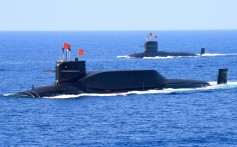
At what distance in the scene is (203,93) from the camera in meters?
80.7

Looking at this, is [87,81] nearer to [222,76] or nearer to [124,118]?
[124,118]

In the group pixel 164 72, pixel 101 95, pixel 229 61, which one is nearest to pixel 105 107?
pixel 101 95

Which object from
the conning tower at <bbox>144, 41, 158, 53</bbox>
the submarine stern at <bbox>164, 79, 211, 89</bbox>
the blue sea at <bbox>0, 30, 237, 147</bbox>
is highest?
the conning tower at <bbox>144, 41, 158, 53</bbox>

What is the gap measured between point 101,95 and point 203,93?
42.0ft

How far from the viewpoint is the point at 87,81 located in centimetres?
7588

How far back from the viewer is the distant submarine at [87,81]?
7450cm

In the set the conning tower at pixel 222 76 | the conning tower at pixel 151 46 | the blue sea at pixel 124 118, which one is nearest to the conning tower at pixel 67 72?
the blue sea at pixel 124 118

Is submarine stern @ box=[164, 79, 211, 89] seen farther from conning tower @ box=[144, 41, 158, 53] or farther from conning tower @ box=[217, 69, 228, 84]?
conning tower @ box=[144, 41, 158, 53]

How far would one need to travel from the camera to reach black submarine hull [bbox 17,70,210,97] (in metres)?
74.3

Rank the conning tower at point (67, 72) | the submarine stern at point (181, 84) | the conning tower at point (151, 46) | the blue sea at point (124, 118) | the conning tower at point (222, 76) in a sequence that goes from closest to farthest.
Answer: the blue sea at point (124, 118) → the conning tower at point (67, 72) → the submarine stern at point (181, 84) → the conning tower at point (222, 76) → the conning tower at point (151, 46)

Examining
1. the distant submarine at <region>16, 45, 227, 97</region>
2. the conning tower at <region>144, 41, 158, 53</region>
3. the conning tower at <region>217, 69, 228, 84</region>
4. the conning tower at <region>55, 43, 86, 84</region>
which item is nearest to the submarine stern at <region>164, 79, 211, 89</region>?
the conning tower at <region>217, 69, 228, 84</region>

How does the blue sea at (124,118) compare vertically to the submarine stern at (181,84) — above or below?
below

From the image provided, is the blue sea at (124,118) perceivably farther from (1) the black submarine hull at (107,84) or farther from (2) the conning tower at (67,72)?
(2) the conning tower at (67,72)

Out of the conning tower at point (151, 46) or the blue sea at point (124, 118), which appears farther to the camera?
the conning tower at point (151, 46)
